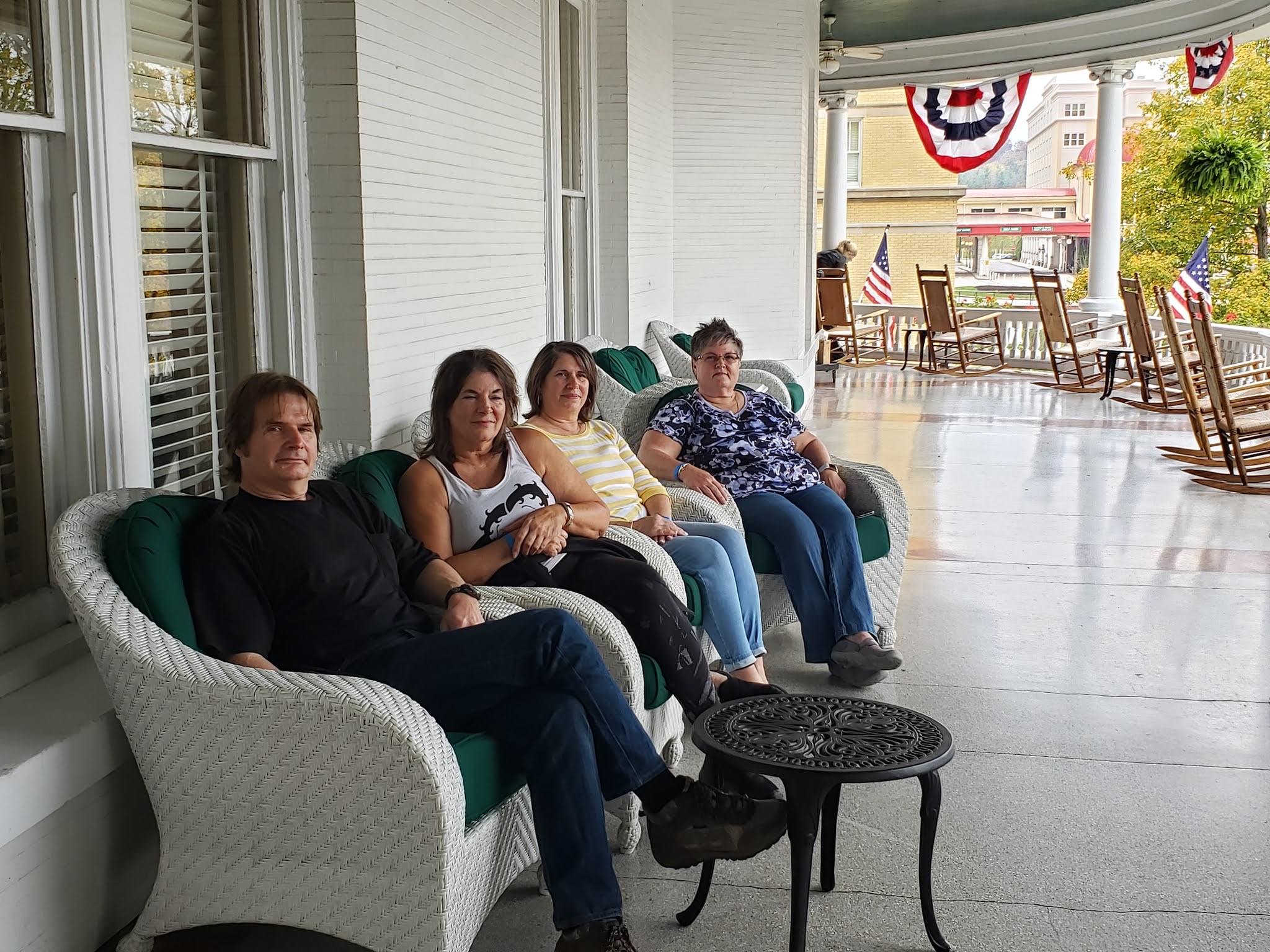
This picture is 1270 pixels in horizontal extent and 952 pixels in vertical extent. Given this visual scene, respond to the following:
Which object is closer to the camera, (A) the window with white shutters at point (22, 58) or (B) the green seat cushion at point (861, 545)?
(A) the window with white shutters at point (22, 58)

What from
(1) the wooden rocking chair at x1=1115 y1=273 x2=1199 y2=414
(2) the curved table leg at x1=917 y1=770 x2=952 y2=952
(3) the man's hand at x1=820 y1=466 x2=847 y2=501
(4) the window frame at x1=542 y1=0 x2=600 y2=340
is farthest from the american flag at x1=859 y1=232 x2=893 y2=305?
(2) the curved table leg at x1=917 y1=770 x2=952 y2=952

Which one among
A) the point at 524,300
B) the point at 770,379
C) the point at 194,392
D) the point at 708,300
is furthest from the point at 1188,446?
the point at 194,392

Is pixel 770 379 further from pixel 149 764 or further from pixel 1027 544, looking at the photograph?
pixel 149 764

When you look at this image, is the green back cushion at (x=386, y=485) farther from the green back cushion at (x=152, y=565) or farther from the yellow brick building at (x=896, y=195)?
the yellow brick building at (x=896, y=195)

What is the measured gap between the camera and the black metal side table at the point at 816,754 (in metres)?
2.18

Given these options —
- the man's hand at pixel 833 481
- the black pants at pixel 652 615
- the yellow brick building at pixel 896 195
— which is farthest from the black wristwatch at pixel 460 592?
the yellow brick building at pixel 896 195

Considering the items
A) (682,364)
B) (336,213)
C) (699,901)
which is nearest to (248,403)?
(336,213)

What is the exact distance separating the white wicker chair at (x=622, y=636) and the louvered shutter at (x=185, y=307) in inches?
12.4

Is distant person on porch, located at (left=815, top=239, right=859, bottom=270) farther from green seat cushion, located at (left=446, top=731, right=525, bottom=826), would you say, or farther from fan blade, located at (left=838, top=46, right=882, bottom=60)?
green seat cushion, located at (left=446, top=731, right=525, bottom=826)

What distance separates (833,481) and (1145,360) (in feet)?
26.5

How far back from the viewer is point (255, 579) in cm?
239

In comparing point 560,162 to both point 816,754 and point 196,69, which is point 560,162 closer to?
point 196,69

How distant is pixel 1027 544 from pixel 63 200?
181 inches

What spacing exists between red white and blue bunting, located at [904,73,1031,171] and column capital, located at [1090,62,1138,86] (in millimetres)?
717
